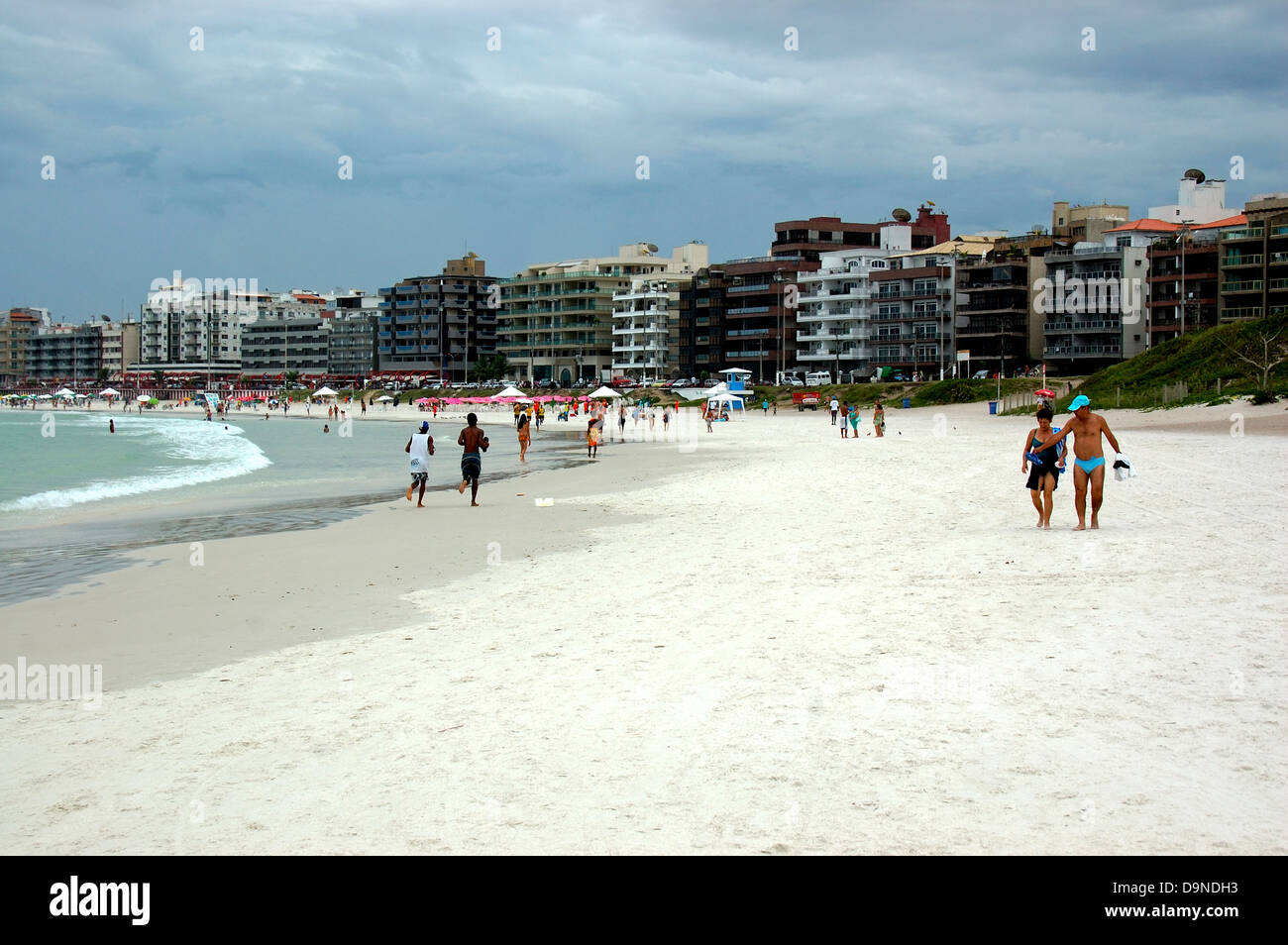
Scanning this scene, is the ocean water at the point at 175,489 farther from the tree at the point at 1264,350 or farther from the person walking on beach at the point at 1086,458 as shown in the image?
the tree at the point at 1264,350

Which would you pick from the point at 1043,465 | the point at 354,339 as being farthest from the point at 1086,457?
the point at 354,339

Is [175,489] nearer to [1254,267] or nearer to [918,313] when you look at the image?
[1254,267]

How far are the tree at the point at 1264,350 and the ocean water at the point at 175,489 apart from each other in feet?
90.5

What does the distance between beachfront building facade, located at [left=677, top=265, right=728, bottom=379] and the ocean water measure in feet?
204

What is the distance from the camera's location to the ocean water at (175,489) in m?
17.1

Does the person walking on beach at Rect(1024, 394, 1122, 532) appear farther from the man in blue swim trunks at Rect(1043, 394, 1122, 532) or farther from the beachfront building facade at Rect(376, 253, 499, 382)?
the beachfront building facade at Rect(376, 253, 499, 382)

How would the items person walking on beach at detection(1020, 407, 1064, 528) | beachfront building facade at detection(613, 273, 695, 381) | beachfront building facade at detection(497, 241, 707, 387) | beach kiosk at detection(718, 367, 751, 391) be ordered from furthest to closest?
1. beachfront building facade at detection(497, 241, 707, 387)
2. beachfront building facade at detection(613, 273, 695, 381)
3. beach kiosk at detection(718, 367, 751, 391)
4. person walking on beach at detection(1020, 407, 1064, 528)

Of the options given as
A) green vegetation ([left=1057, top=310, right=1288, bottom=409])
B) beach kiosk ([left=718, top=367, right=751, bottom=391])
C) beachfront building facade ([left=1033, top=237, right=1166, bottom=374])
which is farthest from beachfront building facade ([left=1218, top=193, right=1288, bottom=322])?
beach kiosk ([left=718, top=367, right=751, bottom=391])

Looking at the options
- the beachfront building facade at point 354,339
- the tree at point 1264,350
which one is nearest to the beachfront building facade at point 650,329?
the beachfront building facade at point 354,339

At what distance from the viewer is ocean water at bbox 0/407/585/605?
56.2 feet

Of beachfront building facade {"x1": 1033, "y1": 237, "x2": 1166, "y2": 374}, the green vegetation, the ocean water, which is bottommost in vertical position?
the ocean water

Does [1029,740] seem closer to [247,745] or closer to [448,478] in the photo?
[247,745]

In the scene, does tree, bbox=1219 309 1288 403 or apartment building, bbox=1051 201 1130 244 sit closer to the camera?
tree, bbox=1219 309 1288 403

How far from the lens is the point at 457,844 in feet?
15.8
